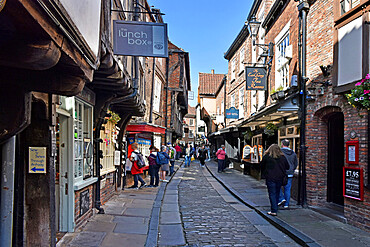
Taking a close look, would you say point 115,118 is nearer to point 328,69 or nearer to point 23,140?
point 23,140

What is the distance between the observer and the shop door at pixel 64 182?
19.8 feet

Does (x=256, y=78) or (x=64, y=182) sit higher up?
(x=256, y=78)

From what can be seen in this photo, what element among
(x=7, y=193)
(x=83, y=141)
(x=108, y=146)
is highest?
(x=83, y=141)

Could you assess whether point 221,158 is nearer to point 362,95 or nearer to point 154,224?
point 154,224

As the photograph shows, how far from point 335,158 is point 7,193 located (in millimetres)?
7488

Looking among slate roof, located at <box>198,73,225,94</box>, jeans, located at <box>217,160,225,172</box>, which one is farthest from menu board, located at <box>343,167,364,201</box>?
slate roof, located at <box>198,73,225,94</box>

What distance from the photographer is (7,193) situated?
4.04 m

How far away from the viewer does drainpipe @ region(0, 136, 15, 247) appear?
4.02 m

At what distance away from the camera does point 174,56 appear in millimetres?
27031

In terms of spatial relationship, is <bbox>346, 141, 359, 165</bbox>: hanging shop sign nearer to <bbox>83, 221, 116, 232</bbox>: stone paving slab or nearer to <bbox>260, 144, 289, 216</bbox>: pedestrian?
<bbox>260, 144, 289, 216</bbox>: pedestrian

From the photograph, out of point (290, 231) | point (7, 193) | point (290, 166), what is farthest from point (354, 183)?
point (7, 193)

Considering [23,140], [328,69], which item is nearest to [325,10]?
[328,69]

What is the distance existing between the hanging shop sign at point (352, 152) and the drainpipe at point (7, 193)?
6.15 meters

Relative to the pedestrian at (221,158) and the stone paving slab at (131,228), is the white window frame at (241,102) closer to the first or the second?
the pedestrian at (221,158)
